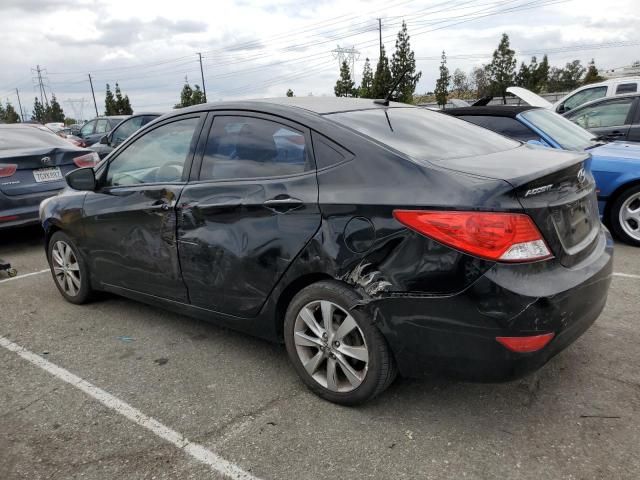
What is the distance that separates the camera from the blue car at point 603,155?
18.1 ft

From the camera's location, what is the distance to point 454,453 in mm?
2422

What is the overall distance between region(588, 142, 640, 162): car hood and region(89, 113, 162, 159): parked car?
8995 millimetres

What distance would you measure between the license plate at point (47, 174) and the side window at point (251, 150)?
4.17m

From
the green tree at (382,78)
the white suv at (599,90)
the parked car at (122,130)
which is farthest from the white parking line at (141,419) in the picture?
the green tree at (382,78)

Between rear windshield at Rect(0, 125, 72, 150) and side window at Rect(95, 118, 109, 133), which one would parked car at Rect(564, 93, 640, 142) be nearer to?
rear windshield at Rect(0, 125, 72, 150)

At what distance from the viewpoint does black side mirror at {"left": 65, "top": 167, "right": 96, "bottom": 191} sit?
3979mm

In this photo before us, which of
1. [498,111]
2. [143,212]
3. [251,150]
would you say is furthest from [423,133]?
[498,111]

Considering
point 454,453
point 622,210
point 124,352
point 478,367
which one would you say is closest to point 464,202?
point 478,367

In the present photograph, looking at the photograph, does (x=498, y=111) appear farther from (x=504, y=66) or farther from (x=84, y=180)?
(x=504, y=66)

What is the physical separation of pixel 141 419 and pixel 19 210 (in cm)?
448

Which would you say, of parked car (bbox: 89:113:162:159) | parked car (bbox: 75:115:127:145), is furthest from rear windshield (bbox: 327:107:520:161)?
parked car (bbox: 75:115:127:145)

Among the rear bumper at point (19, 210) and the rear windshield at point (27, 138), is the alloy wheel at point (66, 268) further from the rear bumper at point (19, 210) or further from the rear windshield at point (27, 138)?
the rear windshield at point (27, 138)

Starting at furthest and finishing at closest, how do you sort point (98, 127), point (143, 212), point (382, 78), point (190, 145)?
point (382, 78), point (98, 127), point (143, 212), point (190, 145)

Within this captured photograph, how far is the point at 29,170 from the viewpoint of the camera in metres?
6.40
